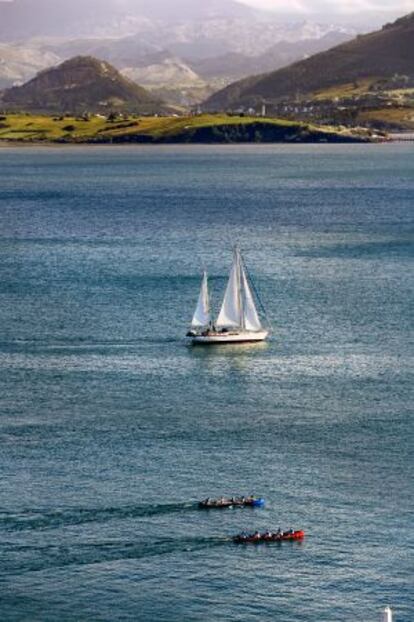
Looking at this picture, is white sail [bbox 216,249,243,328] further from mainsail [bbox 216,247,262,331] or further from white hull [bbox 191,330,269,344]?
white hull [bbox 191,330,269,344]

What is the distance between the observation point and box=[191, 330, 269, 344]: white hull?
119 metres

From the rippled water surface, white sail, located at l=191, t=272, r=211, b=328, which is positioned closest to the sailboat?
white sail, located at l=191, t=272, r=211, b=328

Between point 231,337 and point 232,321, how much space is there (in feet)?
7.65

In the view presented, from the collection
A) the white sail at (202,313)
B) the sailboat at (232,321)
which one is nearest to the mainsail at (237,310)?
the sailboat at (232,321)

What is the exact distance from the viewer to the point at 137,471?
3356 inches

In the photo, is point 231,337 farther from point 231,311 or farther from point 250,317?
point 231,311

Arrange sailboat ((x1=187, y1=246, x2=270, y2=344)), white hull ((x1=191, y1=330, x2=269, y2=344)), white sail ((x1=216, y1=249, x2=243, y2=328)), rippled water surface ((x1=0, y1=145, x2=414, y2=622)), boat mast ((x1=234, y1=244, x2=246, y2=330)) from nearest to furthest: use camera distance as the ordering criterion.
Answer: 1. rippled water surface ((x1=0, y1=145, x2=414, y2=622))
2. white hull ((x1=191, y1=330, x2=269, y2=344))
3. sailboat ((x1=187, y1=246, x2=270, y2=344))
4. boat mast ((x1=234, y1=244, x2=246, y2=330))
5. white sail ((x1=216, y1=249, x2=243, y2=328))

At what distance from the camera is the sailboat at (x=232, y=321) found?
11975 centimetres

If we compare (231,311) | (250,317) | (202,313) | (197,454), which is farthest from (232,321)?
(197,454)

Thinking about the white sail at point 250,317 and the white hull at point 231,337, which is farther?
the white sail at point 250,317

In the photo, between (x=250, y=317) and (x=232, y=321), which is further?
(x=232, y=321)

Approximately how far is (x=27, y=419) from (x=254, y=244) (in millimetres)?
91213

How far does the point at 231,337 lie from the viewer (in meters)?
120

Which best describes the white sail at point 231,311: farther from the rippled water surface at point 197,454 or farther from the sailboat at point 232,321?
the rippled water surface at point 197,454
